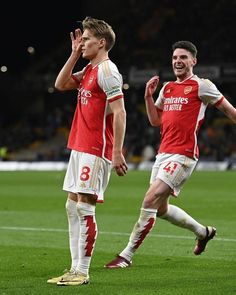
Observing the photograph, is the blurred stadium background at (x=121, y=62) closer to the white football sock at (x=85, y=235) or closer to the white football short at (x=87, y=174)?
the white football short at (x=87, y=174)

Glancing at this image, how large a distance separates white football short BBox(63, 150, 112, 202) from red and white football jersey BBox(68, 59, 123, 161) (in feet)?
0.21

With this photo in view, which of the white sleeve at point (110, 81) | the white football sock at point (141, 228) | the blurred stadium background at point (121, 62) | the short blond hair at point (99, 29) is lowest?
the blurred stadium background at point (121, 62)

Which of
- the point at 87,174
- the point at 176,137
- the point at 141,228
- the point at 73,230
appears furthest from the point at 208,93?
the point at 73,230

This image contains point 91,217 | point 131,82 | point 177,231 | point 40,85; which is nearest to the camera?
point 91,217

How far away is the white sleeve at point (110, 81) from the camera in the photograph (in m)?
7.57

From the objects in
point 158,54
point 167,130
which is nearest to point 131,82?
point 158,54

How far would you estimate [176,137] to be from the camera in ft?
30.2

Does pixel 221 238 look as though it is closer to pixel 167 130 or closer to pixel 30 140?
pixel 167 130

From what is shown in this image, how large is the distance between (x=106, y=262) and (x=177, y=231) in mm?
3606

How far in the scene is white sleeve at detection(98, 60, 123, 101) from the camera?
7570mm

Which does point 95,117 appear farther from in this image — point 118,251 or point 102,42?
point 118,251

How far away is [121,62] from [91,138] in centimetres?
3902

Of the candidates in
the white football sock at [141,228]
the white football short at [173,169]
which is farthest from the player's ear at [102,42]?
the white football sock at [141,228]

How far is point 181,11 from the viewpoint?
44781 mm
